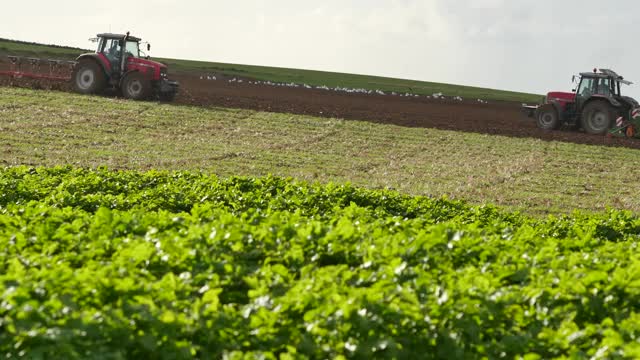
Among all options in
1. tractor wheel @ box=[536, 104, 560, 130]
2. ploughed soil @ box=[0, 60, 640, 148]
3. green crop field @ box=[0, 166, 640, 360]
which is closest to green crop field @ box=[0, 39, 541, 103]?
ploughed soil @ box=[0, 60, 640, 148]

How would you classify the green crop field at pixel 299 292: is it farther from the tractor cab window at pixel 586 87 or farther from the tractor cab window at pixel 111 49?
the tractor cab window at pixel 111 49

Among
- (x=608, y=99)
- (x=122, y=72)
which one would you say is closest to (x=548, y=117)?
(x=608, y=99)

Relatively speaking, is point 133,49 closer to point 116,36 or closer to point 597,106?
point 116,36

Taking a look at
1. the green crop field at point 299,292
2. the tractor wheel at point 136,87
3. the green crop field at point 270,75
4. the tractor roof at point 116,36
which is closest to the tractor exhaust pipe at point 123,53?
the tractor roof at point 116,36

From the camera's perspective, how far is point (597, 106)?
106 ft

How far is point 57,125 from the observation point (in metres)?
25.7

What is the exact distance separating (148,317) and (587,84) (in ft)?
94.6

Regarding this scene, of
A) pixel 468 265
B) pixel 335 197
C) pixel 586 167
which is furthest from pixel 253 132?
pixel 468 265

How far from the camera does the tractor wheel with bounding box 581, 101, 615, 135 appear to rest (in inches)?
1275

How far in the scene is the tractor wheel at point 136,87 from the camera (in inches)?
1278

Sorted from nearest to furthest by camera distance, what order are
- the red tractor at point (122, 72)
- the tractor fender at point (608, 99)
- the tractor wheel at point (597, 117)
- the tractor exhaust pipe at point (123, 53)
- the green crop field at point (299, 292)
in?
1. the green crop field at point (299, 292)
2. the tractor fender at point (608, 99)
3. the tractor wheel at point (597, 117)
4. the red tractor at point (122, 72)
5. the tractor exhaust pipe at point (123, 53)

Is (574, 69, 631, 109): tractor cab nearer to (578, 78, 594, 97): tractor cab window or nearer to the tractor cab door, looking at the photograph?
(578, 78, 594, 97): tractor cab window

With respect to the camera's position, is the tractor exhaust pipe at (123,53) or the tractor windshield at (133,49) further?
the tractor windshield at (133,49)

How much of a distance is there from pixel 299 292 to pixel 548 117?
96.2 feet
